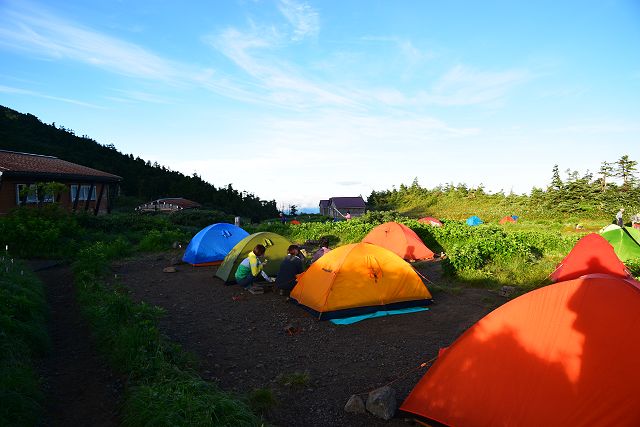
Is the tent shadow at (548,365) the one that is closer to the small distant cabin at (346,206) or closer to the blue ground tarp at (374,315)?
the blue ground tarp at (374,315)

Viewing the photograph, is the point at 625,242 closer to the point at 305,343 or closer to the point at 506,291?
the point at 506,291

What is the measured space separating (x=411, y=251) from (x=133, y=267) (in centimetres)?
981

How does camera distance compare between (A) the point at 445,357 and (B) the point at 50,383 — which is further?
(B) the point at 50,383

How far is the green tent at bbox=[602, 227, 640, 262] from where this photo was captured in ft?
40.1

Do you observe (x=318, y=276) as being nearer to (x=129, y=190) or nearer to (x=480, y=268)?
(x=480, y=268)

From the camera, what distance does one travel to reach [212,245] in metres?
14.1

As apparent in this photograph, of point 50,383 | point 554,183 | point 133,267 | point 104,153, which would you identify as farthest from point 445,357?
point 104,153

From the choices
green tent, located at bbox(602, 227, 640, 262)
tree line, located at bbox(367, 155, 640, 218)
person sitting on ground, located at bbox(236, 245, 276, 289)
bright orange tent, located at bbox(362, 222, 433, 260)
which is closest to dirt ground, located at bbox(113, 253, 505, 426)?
person sitting on ground, located at bbox(236, 245, 276, 289)

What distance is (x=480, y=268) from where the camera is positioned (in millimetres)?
11500

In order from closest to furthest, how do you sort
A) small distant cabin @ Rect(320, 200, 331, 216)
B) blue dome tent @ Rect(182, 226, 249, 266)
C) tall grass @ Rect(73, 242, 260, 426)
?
tall grass @ Rect(73, 242, 260, 426), blue dome tent @ Rect(182, 226, 249, 266), small distant cabin @ Rect(320, 200, 331, 216)

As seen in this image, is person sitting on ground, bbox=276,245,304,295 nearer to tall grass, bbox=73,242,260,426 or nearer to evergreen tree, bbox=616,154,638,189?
tall grass, bbox=73,242,260,426

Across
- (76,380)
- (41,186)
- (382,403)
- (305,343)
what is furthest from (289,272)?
(41,186)

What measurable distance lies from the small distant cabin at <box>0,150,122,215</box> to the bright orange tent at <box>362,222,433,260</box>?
48.2ft

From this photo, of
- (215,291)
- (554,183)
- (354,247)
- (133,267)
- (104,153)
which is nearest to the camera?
(354,247)
